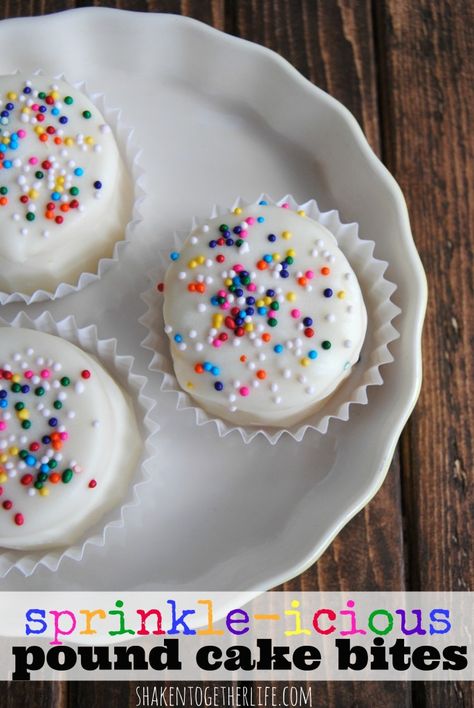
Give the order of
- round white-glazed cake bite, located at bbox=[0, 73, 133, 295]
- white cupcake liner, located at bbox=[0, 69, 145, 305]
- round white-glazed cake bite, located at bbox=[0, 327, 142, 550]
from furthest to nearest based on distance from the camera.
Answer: white cupcake liner, located at bbox=[0, 69, 145, 305]
round white-glazed cake bite, located at bbox=[0, 73, 133, 295]
round white-glazed cake bite, located at bbox=[0, 327, 142, 550]

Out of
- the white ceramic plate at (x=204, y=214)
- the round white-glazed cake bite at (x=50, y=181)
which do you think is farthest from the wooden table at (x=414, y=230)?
the round white-glazed cake bite at (x=50, y=181)

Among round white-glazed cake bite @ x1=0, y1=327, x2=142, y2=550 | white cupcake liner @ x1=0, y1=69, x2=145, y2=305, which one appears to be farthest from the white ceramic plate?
round white-glazed cake bite @ x1=0, y1=327, x2=142, y2=550

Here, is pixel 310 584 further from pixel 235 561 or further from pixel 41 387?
pixel 41 387

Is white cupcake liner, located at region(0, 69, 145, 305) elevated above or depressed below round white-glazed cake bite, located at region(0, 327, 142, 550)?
above

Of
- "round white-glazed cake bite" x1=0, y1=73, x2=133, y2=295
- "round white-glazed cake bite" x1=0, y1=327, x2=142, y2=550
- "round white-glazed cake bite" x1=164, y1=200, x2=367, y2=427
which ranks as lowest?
"round white-glazed cake bite" x1=0, y1=327, x2=142, y2=550

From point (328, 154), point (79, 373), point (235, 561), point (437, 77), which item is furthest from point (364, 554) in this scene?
point (437, 77)

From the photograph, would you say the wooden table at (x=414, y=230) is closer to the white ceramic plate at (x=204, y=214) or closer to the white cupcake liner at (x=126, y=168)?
the white ceramic plate at (x=204, y=214)

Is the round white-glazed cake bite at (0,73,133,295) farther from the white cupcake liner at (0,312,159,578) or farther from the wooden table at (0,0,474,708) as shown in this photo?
the wooden table at (0,0,474,708)
